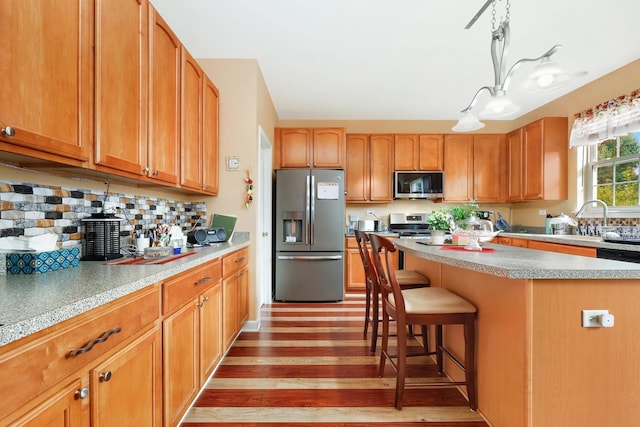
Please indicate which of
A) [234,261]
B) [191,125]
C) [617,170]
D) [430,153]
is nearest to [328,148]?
[430,153]

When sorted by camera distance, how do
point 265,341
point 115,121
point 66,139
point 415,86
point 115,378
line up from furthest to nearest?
point 415,86 < point 265,341 < point 115,121 < point 66,139 < point 115,378

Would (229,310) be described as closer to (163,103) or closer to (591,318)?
(163,103)

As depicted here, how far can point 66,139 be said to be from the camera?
117cm

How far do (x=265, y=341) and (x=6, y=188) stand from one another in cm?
203

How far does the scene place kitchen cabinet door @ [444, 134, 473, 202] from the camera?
4.67 m

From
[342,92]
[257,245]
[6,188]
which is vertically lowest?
[257,245]

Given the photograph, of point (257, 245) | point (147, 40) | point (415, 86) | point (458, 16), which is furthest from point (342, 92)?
point (147, 40)

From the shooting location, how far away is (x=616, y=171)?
3332 millimetres

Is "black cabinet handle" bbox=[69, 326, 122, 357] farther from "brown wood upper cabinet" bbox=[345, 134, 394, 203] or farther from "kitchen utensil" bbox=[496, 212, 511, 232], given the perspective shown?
"kitchen utensil" bbox=[496, 212, 511, 232]

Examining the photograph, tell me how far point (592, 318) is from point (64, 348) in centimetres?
186

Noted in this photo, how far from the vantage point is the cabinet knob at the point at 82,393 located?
0.85 m

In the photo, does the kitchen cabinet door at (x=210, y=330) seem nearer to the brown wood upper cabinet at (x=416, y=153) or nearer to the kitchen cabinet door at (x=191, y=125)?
the kitchen cabinet door at (x=191, y=125)

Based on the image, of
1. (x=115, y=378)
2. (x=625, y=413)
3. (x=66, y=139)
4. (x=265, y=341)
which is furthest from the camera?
(x=265, y=341)

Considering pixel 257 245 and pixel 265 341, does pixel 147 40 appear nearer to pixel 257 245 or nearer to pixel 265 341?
pixel 257 245
